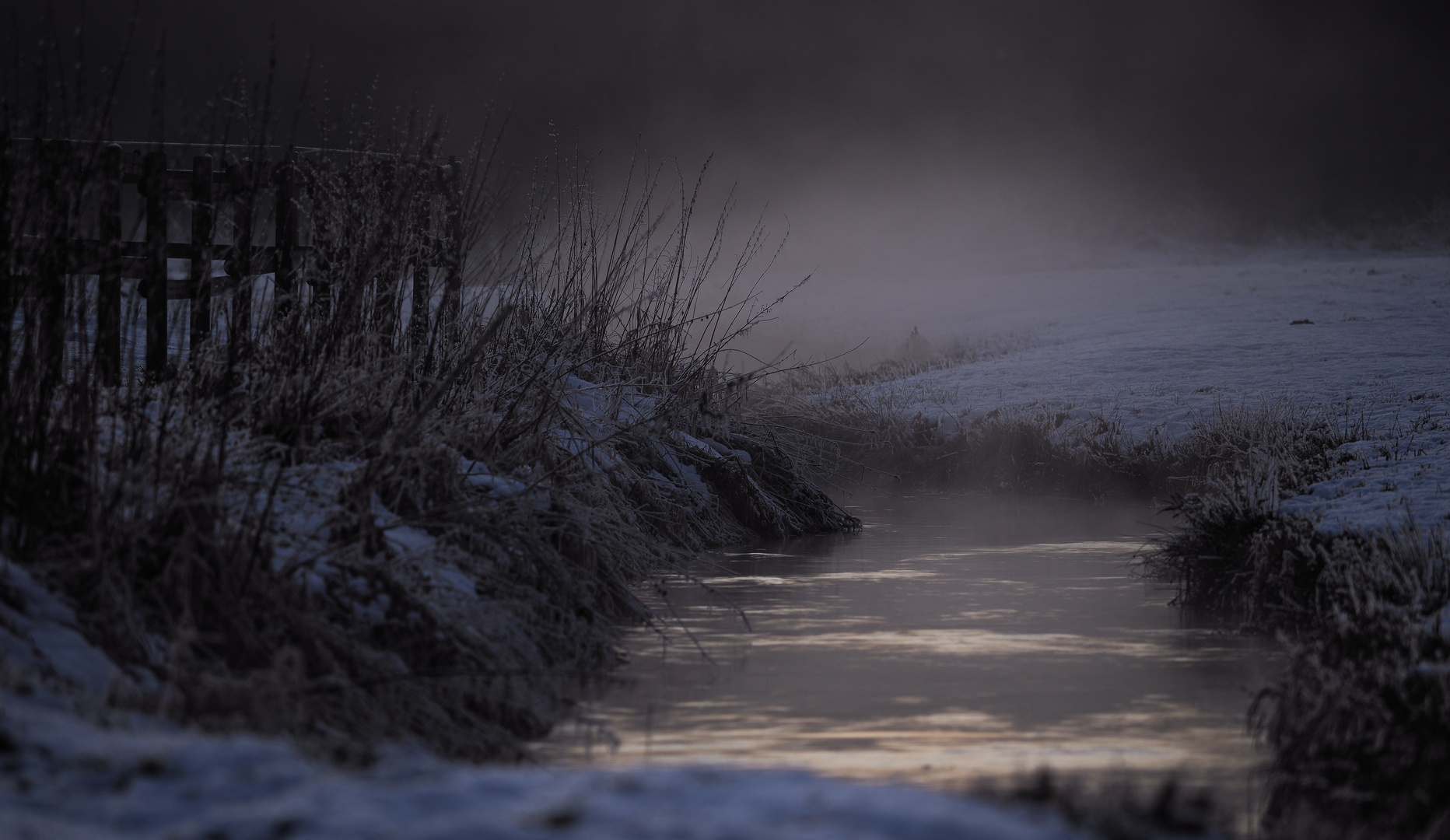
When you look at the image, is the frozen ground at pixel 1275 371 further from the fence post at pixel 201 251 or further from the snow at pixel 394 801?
the fence post at pixel 201 251

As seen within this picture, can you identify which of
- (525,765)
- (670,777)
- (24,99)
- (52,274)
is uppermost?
(24,99)

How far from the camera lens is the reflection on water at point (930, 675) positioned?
4.41 m

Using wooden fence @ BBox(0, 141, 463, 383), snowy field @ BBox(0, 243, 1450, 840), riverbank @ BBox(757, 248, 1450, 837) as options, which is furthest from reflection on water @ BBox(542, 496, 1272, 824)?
wooden fence @ BBox(0, 141, 463, 383)

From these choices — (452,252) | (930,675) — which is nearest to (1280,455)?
(930,675)

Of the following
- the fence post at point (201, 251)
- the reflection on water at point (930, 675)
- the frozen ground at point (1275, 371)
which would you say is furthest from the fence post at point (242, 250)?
the frozen ground at point (1275, 371)

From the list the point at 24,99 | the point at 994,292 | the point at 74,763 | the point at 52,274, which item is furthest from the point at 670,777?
the point at 994,292

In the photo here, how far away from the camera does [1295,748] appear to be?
3854 millimetres

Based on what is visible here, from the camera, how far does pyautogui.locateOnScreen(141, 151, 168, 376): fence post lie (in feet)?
16.6

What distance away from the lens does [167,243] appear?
7.59 metres

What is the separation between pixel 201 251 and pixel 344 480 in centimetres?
264

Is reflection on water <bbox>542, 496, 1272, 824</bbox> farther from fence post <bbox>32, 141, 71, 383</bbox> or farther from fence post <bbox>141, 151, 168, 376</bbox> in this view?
fence post <bbox>141, 151, 168, 376</bbox>

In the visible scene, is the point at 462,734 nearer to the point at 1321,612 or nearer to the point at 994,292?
the point at 1321,612

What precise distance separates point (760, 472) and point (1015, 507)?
3237 millimetres

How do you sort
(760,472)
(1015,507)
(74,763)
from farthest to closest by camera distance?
1. (1015,507)
2. (760,472)
3. (74,763)
